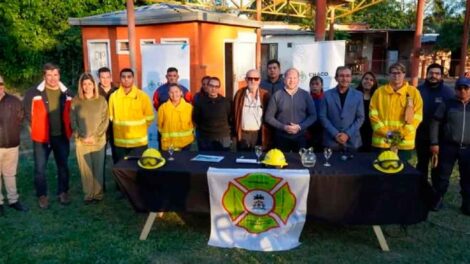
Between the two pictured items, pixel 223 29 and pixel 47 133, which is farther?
pixel 223 29

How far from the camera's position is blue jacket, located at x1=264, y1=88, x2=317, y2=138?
14.5ft

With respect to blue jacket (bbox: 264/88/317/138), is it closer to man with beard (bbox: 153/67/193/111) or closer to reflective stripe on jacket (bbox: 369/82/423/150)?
reflective stripe on jacket (bbox: 369/82/423/150)

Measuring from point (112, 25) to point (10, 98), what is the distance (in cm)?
560

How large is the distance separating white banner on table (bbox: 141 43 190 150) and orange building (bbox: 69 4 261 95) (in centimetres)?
177

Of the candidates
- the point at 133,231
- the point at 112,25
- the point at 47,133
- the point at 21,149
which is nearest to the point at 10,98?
the point at 47,133

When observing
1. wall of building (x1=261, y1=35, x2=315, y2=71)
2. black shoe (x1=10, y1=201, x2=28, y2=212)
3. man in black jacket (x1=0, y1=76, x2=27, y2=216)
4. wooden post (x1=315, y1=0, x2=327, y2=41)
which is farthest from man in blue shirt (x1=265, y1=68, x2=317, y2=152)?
wall of building (x1=261, y1=35, x2=315, y2=71)

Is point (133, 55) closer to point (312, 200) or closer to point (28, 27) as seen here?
point (312, 200)

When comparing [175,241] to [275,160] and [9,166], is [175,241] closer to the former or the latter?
[275,160]

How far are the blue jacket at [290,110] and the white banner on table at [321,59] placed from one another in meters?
3.33

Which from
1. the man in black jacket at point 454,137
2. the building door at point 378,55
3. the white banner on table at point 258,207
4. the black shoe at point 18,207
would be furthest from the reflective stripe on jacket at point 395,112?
the building door at point 378,55

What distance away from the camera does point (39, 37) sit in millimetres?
14258

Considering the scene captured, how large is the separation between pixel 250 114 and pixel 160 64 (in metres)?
2.98

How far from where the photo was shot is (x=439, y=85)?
463 centimetres

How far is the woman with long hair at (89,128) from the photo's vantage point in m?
4.49
